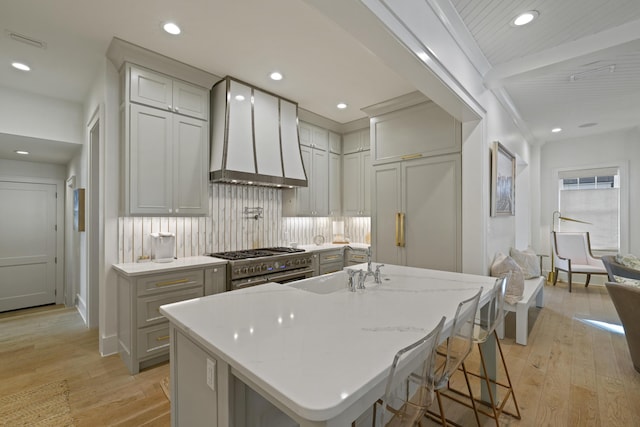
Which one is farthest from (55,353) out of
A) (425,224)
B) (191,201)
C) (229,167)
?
(425,224)

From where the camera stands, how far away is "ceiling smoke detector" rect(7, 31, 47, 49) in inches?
95.5

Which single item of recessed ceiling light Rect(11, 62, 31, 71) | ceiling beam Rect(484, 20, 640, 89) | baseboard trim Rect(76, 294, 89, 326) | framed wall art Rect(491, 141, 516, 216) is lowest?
baseboard trim Rect(76, 294, 89, 326)

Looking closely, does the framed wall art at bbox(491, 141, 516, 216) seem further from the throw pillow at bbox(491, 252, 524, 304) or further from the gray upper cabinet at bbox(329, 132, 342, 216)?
the gray upper cabinet at bbox(329, 132, 342, 216)

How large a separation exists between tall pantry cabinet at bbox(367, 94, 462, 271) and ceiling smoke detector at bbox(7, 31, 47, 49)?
346 cm

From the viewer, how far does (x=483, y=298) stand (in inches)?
68.6

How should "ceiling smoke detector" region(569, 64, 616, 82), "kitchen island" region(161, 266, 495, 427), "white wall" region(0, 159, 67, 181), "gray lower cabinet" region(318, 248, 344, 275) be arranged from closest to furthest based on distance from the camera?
"kitchen island" region(161, 266, 495, 427), "ceiling smoke detector" region(569, 64, 616, 82), "gray lower cabinet" region(318, 248, 344, 275), "white wall" region(0, 159, 67, 181)

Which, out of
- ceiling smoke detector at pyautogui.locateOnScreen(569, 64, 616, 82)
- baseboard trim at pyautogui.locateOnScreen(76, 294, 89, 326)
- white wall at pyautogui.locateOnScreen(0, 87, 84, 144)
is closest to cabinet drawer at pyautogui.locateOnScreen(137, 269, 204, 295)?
baseboard trim at pyautogui.locateOnScreen(76, 294, 89, 326)

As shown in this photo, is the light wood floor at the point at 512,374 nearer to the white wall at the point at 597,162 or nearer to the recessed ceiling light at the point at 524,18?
the white wall at the point at 597,162

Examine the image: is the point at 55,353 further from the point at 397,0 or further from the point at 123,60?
the point at 397,0

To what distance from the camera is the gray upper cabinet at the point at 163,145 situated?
2.71 m

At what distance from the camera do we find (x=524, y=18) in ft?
7.28

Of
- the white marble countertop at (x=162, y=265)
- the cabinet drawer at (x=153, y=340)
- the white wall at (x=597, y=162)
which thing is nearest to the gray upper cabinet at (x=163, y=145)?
the white marble countertop at (x=162, y=265)

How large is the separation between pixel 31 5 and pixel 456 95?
131 inches

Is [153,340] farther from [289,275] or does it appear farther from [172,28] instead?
[172,28]
